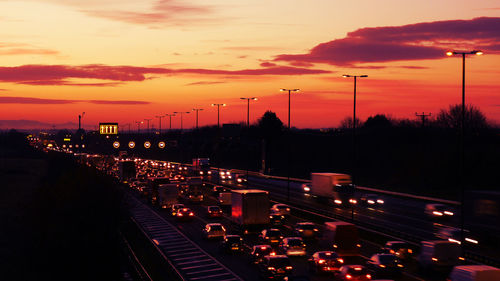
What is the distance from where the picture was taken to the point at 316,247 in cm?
4441

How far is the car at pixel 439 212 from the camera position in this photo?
55.7 metres

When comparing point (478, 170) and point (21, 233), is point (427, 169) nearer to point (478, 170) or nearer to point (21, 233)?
point (478, 170)

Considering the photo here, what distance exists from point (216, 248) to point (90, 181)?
13.2 m

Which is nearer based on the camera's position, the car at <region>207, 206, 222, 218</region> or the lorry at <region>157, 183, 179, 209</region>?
the car at <region>207, 206, 222, 218</region>

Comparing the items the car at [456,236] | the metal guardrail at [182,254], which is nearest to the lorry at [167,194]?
the metal guardrail at [182,254]

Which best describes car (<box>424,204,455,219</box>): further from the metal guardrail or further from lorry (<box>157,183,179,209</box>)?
lorry (<box>157,183,179,209</box>)

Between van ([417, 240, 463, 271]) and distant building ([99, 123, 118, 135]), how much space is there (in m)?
56.6

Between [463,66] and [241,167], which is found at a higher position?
[463,66]

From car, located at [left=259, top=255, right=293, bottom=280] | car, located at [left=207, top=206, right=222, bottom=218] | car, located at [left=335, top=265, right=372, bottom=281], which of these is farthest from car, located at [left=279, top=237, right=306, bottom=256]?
car, located at [left=207, top=206, right=222, bottom=218]

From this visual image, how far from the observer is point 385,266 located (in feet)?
105

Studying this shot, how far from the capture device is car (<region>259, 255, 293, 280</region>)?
31.8 m

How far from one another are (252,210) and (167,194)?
2460 centimetres

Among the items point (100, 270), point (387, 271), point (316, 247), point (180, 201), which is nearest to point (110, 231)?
point (100, 270)

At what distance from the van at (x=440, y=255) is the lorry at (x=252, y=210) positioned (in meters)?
18.0
